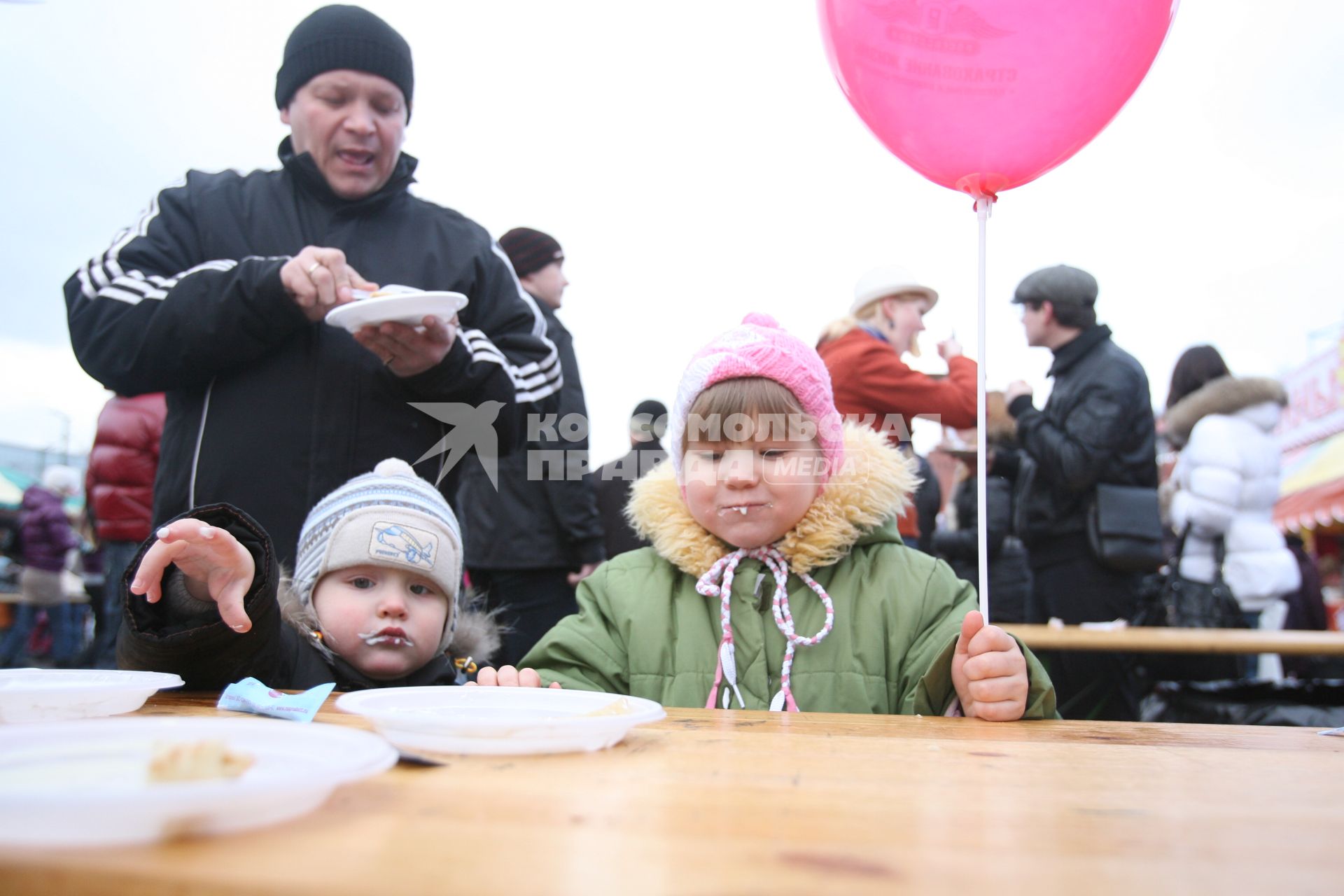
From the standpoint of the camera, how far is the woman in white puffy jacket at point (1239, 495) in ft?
11.6

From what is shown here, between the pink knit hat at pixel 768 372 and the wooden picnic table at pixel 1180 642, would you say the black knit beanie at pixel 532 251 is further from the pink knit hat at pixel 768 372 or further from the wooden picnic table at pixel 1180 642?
the wooden picnic table at pixel 1180 642

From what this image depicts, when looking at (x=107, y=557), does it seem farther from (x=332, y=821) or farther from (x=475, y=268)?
(x=332, y=821)

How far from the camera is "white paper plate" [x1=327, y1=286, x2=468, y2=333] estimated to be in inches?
62.9

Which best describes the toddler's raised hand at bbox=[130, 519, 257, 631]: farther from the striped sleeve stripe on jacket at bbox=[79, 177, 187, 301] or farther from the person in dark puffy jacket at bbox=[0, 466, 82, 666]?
the person in dark puffy jacket at bbox=[0, 466, 82, 666]

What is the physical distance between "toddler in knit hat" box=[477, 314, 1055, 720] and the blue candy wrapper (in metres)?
0.55

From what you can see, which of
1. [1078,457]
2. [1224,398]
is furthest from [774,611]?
[1224,398]

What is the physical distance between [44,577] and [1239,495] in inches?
292

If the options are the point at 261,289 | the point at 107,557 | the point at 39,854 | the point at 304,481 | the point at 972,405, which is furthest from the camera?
the point at 107,557

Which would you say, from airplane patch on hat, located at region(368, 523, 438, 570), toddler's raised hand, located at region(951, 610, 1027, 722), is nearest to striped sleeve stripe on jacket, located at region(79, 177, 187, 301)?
airplane patch on hat, located at region(368, 523, 438, 570)

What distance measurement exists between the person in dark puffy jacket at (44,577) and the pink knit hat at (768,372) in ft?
21.7

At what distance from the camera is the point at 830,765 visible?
752 mm

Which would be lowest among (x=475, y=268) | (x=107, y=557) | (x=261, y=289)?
(x=107, y=557)

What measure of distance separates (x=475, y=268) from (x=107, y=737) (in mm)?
1602

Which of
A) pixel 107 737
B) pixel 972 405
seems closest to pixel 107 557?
pixel 972 405
